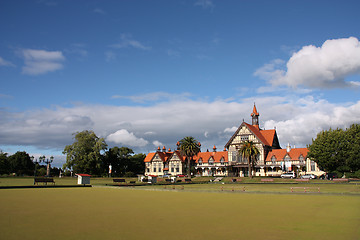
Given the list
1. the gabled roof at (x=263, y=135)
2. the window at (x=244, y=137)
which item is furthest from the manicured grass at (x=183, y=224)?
the gabled roof at (x=263, y=135)

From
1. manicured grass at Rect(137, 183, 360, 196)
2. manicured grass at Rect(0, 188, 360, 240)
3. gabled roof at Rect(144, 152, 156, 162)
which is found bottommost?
manicured grass at Rect(137, 183, 360, 196)

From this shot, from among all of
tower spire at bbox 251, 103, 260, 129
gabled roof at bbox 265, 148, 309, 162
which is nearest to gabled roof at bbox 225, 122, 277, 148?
tower spire at bbox 251, 103, 260, 129

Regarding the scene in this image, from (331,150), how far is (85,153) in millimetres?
58261

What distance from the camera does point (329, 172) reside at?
65.8m

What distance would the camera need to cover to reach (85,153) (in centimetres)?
8394

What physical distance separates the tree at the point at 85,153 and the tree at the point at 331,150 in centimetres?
5281

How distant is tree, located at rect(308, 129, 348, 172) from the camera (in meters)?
63.8

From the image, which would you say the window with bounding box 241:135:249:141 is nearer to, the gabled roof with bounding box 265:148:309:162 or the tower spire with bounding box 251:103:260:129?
the gabled roof with bounding box 265:148:309:162

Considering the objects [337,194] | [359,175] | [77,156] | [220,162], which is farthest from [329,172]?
[77,156]

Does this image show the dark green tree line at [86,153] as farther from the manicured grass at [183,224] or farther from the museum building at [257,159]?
the manicured grass at [183,224]

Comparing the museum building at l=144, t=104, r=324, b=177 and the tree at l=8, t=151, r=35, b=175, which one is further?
the tree at l=8, t=151, r=35, b=175

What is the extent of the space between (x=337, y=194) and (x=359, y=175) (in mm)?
40616

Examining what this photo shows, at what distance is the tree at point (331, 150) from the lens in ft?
209

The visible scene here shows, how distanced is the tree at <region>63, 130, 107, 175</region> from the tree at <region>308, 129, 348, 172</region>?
52.8 meters
